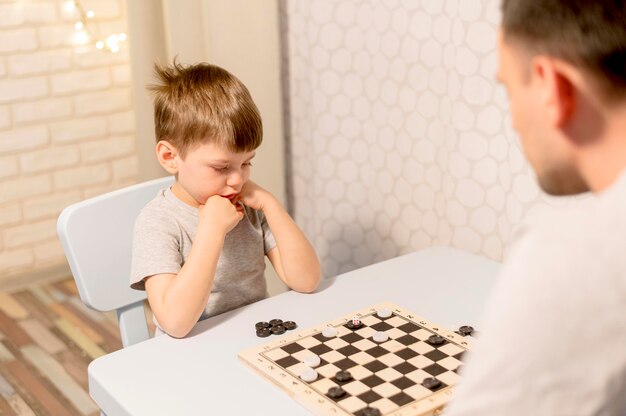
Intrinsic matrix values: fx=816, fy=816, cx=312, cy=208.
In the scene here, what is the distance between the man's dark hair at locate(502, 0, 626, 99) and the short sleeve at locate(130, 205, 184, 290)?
83 centimetres

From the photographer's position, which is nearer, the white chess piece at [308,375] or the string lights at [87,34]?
the white chess piece at [308,375]

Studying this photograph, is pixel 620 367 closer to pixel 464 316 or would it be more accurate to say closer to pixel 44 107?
pixel 464 316

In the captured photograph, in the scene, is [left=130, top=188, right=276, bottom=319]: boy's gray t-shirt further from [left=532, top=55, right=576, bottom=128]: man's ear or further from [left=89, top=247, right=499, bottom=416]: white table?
[left=532, top=55, right=576, bottom=128]: man's ear

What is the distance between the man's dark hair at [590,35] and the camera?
0.67 meters

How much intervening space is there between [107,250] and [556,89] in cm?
98

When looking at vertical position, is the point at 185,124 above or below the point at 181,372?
above

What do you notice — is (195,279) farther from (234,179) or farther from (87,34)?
(87,34)

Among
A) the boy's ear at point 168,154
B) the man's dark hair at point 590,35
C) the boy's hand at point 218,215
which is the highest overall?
the man's dark hair at point 590,35

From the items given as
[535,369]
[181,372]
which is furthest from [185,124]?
[535,369]

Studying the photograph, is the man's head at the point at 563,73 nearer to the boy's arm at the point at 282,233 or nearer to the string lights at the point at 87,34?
the boy's arm at the point at 282,233

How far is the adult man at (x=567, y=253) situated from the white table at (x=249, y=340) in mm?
453

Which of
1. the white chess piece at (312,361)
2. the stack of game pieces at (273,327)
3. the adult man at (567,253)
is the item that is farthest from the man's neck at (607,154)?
the stack of game pieces at (273,327)

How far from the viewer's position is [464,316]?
1312mm

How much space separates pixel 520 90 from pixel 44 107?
99.7 inches
